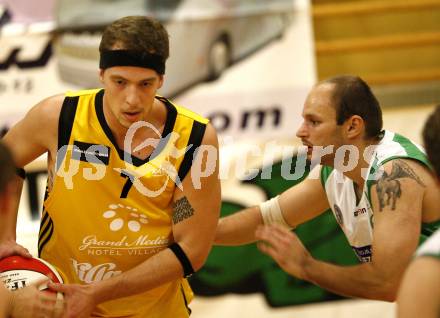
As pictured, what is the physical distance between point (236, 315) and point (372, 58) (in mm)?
2500

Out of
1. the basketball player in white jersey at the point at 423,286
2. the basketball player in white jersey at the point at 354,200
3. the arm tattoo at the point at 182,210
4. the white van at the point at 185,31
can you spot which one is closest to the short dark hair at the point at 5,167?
the basketball player in white jersey at the point at 354,200

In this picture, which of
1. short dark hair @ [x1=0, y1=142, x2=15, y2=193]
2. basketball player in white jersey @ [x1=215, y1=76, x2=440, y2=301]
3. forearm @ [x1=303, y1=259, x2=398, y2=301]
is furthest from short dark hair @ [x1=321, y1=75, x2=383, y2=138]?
short dark hair @ [x1=0, y1=142, x2=15, y2=193]

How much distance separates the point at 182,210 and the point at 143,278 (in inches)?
14.0

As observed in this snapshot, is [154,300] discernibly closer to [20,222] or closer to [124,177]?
[124,177]

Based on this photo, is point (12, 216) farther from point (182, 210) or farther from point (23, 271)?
point (182, 210)

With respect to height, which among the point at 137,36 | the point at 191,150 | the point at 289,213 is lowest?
the point at 289,213

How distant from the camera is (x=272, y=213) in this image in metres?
4.40

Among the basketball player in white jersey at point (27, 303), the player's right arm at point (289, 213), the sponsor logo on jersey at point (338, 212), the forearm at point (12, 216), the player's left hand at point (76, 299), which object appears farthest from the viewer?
the player's right arm at point (289, 213)

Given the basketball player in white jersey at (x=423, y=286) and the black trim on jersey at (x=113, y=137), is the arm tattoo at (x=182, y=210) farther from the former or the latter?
the basketball player in white jersey at (x=423, y=286)

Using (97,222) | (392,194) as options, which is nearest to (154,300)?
(97,222)

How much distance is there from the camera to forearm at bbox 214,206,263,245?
438 centimetres

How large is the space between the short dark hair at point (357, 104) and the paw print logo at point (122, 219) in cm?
105

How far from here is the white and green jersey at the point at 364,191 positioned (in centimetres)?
375

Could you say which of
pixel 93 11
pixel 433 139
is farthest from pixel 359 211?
pixel 93 11
